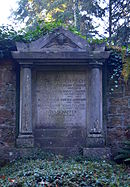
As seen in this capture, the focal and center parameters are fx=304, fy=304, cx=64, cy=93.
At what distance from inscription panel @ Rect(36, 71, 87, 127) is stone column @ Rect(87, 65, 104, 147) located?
29cm

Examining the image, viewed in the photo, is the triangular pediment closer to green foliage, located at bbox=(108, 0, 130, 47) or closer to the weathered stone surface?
the weathered stone surface

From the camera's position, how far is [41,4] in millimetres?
20797

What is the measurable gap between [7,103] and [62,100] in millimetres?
1441

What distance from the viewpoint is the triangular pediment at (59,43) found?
7.60m

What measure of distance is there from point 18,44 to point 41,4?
1407 centimetres

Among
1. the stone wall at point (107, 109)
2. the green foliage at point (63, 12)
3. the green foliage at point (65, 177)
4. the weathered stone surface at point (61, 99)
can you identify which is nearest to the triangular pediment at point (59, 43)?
the weathered stone surface at point (61, 99)

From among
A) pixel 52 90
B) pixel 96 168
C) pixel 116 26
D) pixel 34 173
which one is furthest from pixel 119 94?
pixel 116 26

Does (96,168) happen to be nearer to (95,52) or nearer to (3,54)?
(95,52)

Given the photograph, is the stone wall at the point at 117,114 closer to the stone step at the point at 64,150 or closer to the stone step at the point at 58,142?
the stone step at the point at 58,142

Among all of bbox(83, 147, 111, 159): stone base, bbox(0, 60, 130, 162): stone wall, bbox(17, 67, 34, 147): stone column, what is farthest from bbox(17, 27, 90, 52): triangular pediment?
bbox(83, 147, 111, 159): stone base

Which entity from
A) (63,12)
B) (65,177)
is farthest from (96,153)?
(63,12)

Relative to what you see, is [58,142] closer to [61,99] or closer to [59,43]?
[61,99]

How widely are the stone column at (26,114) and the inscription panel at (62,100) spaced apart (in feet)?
1.32

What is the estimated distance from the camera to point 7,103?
7949mm
